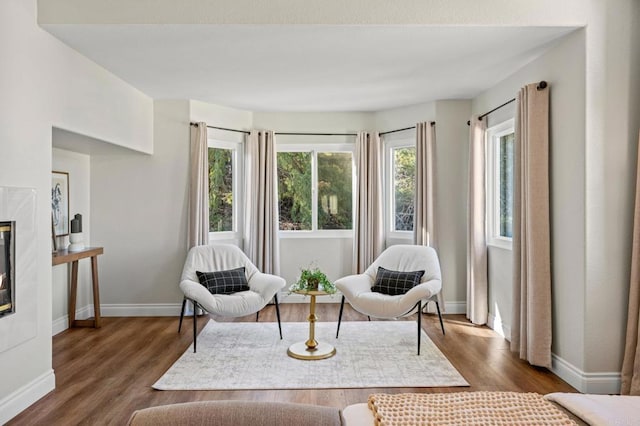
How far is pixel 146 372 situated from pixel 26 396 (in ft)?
2.59

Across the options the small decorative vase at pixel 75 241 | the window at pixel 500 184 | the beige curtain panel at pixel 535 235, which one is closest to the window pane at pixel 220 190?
the small decorative vase at pixel 75 241

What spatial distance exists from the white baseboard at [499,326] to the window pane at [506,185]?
2.78 ft

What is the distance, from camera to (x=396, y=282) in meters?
4.33

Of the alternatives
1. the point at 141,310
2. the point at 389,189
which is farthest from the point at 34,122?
the point at 389,189

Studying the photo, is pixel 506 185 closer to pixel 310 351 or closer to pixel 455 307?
pixel 455 307

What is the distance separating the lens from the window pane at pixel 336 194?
5.94 metres

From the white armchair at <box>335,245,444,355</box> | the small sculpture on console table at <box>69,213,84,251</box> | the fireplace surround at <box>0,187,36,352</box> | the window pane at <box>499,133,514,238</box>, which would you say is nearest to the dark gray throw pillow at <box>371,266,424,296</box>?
the white armchair at <box>335,245,444,355</box>

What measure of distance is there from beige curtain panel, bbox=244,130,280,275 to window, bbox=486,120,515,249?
2511 mm

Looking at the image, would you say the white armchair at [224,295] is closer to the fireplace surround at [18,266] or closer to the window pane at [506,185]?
the fireplace surround at [18,266]

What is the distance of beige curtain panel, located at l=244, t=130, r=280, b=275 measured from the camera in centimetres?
554

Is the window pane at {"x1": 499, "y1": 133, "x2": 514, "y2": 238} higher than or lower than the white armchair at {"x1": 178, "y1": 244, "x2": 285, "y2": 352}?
higher

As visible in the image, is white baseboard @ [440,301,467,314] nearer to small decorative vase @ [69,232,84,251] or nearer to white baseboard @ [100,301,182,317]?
white baseboard @ [100,301,182,317]

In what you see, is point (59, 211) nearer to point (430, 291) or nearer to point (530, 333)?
point (430, 291)

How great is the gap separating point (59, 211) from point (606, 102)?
4.89 meters
